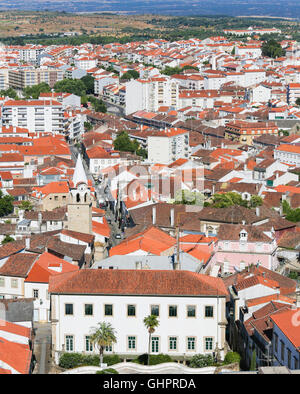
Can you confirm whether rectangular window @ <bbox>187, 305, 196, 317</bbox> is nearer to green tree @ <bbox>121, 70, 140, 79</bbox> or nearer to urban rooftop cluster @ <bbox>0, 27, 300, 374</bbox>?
urban rooftop cluster @ <bbox>0, 27, 300, 374</bbox>

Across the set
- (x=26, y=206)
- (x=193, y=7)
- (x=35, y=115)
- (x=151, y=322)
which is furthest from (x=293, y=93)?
(x=193, y=7)

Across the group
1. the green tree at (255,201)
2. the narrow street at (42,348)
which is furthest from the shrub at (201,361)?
the green tree at (255,201)

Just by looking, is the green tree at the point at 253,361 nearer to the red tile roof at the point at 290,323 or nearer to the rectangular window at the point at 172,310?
the red tile roof at the point at 290,323

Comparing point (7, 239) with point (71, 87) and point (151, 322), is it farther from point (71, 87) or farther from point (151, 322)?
point (71, 87)

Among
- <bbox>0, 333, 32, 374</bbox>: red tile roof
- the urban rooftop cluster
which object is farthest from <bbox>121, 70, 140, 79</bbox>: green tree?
<bbox>0, 333, 32, 374</bbox>: red tile roof

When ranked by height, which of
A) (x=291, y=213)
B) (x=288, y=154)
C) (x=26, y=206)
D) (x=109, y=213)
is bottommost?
(x=288, y=154)

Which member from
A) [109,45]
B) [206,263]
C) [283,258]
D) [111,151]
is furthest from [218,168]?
[109,45]
